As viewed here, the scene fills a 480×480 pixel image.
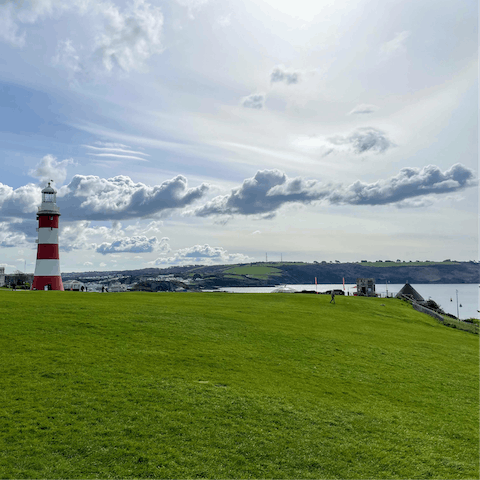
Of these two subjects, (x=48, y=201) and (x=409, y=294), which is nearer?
(x=48, y=201)

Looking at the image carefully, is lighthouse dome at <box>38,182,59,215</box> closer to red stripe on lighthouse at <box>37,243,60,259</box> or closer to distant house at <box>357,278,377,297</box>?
red stripe on lighthouse at <box>37,243,60,259</box>

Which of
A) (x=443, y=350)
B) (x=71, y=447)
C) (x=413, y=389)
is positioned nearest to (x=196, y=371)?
(x=71, y=447)

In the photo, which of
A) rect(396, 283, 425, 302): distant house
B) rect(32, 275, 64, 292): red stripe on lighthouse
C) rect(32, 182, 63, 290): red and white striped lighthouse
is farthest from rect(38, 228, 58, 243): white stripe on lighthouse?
rect(396, 283, 425, 302): distant house

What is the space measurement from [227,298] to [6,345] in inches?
1166

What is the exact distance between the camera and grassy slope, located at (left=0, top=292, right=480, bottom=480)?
35.1ft

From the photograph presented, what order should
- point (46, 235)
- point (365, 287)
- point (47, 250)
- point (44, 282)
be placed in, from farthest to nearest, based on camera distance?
1. point (365, 287)
2. point (46, 235)
3. point (47, 250)
4. point (44, 282)

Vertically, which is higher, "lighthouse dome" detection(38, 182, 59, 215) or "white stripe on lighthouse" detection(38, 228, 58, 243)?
"lighthouse dome" detection(38, 182, 59, 215)

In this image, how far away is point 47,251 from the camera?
1976 inches

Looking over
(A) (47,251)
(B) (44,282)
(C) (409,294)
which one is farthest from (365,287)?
(A) (47,251)

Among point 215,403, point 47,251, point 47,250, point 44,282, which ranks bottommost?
point 215,403

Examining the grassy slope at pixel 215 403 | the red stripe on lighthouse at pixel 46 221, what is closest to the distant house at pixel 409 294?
the grassy slope at pixel 215 403

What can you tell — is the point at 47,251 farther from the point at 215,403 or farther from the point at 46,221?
the point at 215,403

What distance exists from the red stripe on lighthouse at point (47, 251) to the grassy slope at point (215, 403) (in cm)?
2559

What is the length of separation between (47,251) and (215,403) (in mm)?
44651
